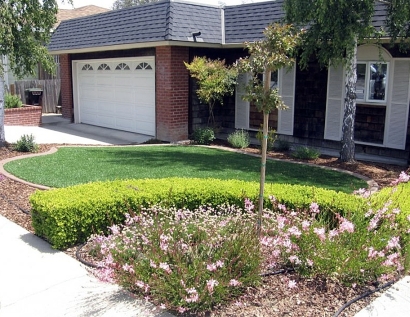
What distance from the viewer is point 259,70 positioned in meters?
5.02

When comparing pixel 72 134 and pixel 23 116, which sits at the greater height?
pixel 23 116

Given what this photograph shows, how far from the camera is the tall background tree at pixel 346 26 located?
895cm

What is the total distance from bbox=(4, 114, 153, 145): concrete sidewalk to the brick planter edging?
40cm

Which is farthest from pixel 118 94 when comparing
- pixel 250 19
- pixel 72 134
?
pixel 250 19

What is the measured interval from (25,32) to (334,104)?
8.44m

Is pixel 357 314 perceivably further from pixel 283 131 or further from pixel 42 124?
pixel 42 124

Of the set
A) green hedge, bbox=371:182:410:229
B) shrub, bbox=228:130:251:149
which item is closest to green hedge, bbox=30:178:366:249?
green hedge, bbox=371:182:410:229

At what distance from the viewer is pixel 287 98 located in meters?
13.6

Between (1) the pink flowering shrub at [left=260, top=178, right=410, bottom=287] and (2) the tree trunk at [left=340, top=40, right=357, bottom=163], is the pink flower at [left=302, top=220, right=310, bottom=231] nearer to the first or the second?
(1) the pink flowering shrub at [left=260, top=178, right=410, bottom=287]

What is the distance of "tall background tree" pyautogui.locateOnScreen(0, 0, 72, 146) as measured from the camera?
11102 millimetres

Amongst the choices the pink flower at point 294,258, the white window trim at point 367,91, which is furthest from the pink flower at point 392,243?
the white window trim at point 367,91

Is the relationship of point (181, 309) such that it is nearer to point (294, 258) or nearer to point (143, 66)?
point (294, 258)

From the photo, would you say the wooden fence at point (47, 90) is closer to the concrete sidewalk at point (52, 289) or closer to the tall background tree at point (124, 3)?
the concrete sidewalk at point (52, 289)

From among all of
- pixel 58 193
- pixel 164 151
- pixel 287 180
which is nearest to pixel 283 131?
pixel 164 151
